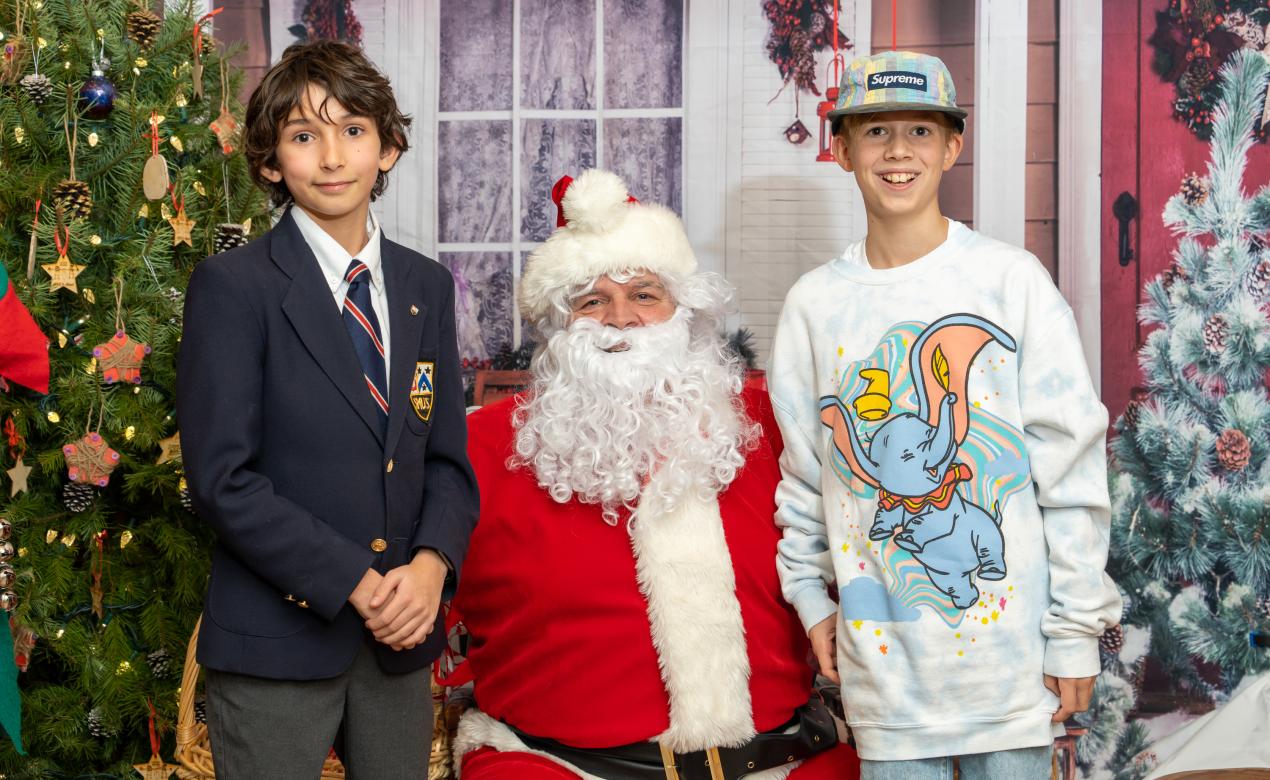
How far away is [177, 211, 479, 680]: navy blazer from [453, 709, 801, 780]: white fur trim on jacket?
55cm

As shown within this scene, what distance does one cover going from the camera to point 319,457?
180 cm

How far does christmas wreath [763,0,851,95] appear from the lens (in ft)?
11.0

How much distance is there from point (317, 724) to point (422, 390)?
575mm

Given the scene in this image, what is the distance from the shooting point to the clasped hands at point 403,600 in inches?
70.1

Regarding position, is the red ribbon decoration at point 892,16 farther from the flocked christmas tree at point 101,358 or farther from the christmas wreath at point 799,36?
the flocked christmas tree at point 101,358

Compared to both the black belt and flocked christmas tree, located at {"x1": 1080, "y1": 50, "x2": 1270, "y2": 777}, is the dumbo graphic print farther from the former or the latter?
flocked christmas tree, located at {"x1": 1080, "y1": 50, "x2": 1270, "y2": 777}

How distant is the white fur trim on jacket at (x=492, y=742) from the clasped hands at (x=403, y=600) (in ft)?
1.98

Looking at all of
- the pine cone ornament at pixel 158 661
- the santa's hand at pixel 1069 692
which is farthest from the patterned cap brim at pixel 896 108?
the pine cone ornament at pixel 158 661

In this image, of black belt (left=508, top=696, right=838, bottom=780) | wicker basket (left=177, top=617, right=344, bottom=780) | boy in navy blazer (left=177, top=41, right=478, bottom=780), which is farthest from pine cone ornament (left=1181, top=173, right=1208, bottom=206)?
wicker basket (left=177, top=617, right=344, bottom=780)

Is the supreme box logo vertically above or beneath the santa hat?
above

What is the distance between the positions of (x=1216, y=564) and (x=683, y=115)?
6.76 feet

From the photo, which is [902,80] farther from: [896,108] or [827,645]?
[827,645]

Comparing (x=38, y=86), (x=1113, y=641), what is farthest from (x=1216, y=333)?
(x=38, y=86)

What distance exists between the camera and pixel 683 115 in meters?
3.43
